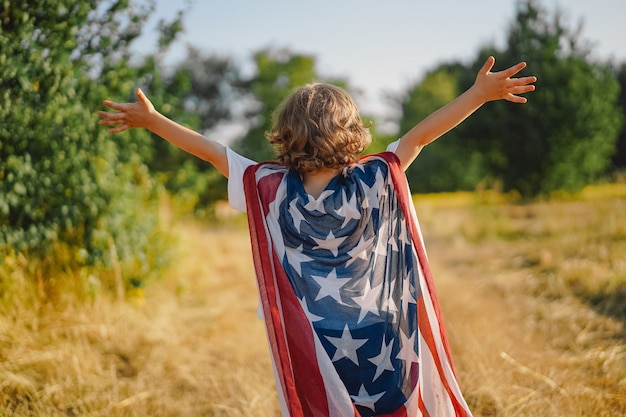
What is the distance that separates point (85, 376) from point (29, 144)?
5.17 feet

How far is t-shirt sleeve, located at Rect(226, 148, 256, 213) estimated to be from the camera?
2113mm

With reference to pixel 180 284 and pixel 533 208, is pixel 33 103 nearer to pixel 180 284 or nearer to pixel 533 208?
pixel 180 284

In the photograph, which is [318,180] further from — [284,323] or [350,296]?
[284,323]

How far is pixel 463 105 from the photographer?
2.00 metres

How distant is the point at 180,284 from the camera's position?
212 inches

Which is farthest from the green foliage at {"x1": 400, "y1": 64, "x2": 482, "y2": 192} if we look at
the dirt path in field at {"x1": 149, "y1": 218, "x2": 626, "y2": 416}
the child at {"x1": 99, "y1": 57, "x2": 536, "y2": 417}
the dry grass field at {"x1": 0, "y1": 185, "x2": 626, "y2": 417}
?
the child at {"x1": 99, "y1": 57, "x2": 536, "y2": 417}

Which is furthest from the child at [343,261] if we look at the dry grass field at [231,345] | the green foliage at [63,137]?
the green foliage at [63,137]

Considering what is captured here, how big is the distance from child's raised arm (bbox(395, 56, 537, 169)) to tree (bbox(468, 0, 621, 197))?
1152cm

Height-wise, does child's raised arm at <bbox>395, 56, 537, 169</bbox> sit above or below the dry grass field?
above

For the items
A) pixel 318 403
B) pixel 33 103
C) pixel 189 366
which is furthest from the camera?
pixel 189 366

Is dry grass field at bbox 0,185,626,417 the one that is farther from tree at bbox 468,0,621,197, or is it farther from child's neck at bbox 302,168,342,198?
tree at bbox 468,0,621,197

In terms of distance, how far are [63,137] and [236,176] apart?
7.02 feet

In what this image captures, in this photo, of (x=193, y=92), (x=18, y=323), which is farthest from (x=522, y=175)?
(x=193, y=92)

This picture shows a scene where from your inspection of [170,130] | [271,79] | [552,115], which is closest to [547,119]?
[552,115]
